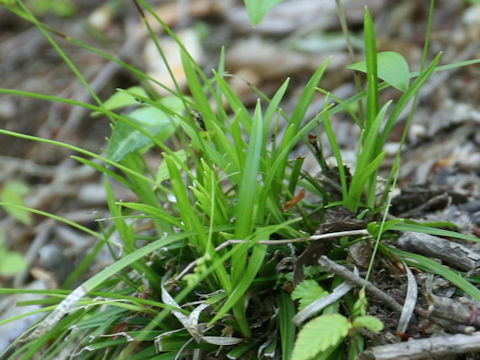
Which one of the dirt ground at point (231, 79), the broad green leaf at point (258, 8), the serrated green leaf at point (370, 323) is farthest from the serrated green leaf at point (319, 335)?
the dirt ground at point (231, 79)

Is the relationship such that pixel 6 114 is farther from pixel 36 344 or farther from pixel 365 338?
pixel 365 338

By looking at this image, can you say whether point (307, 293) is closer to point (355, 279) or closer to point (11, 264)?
point (355, 279)

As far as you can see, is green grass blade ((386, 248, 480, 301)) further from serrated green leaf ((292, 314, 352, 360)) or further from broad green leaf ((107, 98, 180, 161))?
broad green leaf ((107, 98, 180, 161))

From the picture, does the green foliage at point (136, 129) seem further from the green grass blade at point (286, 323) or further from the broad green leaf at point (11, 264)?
the broad green leaf at point (11, 264)

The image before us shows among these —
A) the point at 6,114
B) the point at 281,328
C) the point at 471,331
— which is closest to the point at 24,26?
the point at 6,114

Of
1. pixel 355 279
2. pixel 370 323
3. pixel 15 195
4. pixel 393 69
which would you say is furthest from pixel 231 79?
pixel 370 323

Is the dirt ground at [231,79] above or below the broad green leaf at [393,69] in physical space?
below
